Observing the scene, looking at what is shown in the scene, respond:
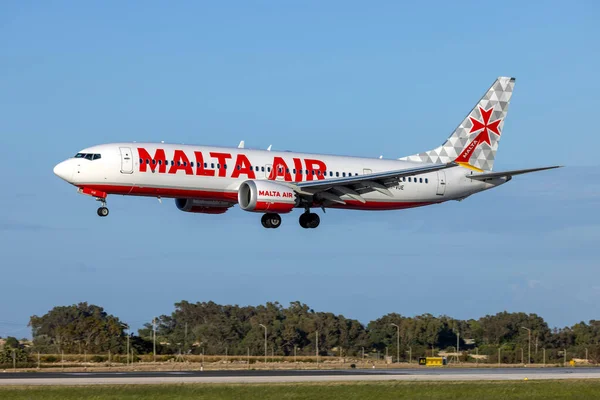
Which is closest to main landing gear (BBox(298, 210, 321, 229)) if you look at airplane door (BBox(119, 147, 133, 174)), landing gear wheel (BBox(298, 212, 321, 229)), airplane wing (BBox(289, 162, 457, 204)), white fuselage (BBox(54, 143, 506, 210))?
landing gear wheel (BBox(298, 212, 321, 229))

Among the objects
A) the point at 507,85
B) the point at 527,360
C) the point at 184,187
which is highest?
the point at 507,85

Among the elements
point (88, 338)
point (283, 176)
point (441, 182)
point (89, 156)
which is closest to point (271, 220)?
point (283, 176)

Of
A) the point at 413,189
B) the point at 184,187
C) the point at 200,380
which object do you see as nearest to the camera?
the point at 200,380

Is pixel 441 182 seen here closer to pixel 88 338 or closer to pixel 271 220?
pixel 271 220

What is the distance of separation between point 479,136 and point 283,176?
719 inches

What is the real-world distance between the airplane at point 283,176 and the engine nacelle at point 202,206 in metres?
0.06

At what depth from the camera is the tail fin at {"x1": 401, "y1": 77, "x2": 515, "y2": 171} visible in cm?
7562

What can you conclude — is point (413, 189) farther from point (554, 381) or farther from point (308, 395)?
point (308, 395)

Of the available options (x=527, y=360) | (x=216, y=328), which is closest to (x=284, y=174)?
(x=527, y=360)

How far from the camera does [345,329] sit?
463 ft

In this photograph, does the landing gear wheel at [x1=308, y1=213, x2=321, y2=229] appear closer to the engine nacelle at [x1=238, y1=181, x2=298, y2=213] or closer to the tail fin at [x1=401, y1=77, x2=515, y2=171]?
the engine nacelle at [x1=238, y1=181, x2=298, y2=213]

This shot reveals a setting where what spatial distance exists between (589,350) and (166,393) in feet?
254

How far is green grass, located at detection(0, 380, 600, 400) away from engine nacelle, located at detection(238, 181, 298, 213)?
1771 centimetres

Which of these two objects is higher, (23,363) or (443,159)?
(443,159)
